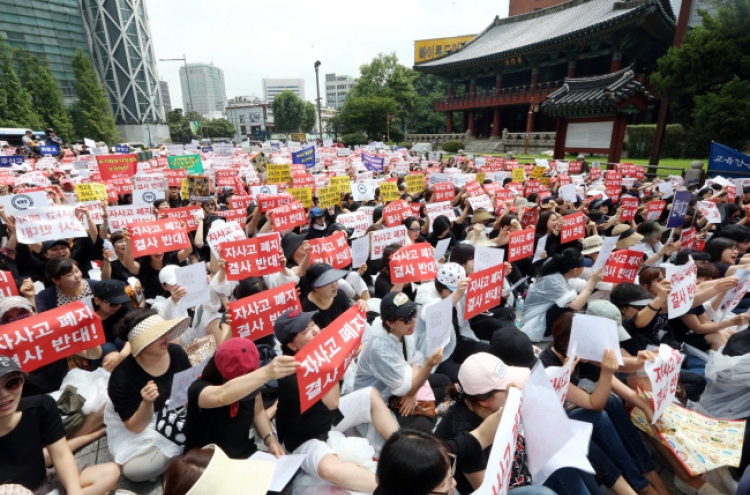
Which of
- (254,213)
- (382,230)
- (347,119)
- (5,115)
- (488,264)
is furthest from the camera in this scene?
(347,119)

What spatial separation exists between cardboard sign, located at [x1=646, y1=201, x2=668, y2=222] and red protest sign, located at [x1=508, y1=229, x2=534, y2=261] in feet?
14.6

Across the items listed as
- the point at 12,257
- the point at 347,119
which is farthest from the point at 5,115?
the point at 12,257

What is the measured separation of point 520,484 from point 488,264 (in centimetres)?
265

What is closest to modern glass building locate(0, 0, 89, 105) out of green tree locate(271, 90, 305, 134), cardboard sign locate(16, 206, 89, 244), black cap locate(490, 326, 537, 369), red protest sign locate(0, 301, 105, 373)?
green tree locate(271, 90, 305, 134)

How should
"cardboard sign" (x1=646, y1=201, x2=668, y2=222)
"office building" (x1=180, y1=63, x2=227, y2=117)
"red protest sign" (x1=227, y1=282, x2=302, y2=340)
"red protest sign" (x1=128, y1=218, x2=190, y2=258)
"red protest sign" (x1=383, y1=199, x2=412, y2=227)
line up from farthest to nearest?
"office building" (x1=180, y1=63, x2=227, y2=117)
"cardboard sign" (x1=646, y1=201, x2=668, y2=222)
"red protest sign" (x1=383, y1=199, x2=412, y2=227)
"red protest sign" (x1=128, y1=218, x2=190, y2=258)
"red protest sign" (x1=227, y1=282, x2=302, y2=340)

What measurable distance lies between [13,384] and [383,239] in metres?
4.00

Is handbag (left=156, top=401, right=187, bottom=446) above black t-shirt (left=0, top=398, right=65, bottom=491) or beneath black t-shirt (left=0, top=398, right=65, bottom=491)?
beneath

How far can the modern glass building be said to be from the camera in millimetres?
47469

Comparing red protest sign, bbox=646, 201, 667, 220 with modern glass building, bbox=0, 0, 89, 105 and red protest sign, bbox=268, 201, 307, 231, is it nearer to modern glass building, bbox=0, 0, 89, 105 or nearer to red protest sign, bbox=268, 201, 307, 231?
red protest sign, bbox=268, 201, 307, 231

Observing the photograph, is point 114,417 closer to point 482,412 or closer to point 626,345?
point 482,412

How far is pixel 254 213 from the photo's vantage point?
6.70 metres

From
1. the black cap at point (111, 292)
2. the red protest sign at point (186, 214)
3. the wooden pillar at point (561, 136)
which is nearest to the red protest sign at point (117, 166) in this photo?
the red protest sign at point (186, 214)

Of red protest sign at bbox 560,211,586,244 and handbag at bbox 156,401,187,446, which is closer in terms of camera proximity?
handbag at bbox 156,401,187,446

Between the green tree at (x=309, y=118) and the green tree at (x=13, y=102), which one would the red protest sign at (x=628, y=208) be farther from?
the green tree at (x=309, y=118)
